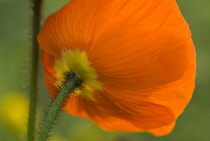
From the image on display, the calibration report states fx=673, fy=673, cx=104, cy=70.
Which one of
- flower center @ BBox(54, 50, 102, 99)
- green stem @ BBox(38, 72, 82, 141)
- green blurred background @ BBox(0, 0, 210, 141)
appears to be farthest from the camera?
green blurred background @ BBox(0, 0, 210, 141)

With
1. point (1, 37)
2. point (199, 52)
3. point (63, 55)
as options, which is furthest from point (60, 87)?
point (199, 52)

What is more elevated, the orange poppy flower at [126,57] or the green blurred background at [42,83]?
the orange poppy flower at [126,57]

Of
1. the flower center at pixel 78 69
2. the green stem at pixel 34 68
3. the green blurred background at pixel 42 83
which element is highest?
the green stem at pixel 34 68

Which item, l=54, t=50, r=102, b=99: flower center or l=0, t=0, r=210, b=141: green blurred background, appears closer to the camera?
l=54, t=50, r=102, b=99: flower center

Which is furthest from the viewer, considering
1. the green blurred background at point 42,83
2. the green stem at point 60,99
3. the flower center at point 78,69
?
the green blurred background at point 42,83

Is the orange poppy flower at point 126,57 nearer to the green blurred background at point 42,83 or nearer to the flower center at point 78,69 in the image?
the flower center at point 78,69

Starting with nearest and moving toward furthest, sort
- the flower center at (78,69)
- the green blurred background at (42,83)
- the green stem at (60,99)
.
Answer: the green stem at (60,99) < the flower center at (78,69) < the green blurred background at (42,83)

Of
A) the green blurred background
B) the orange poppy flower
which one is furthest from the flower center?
the green blurred background

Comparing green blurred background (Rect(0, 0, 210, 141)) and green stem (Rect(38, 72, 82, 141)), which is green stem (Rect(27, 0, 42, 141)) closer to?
green stem (Rect(38, 72, 82, 141))

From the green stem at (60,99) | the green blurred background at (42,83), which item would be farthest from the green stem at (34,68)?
the green blurred background at (42,83)
